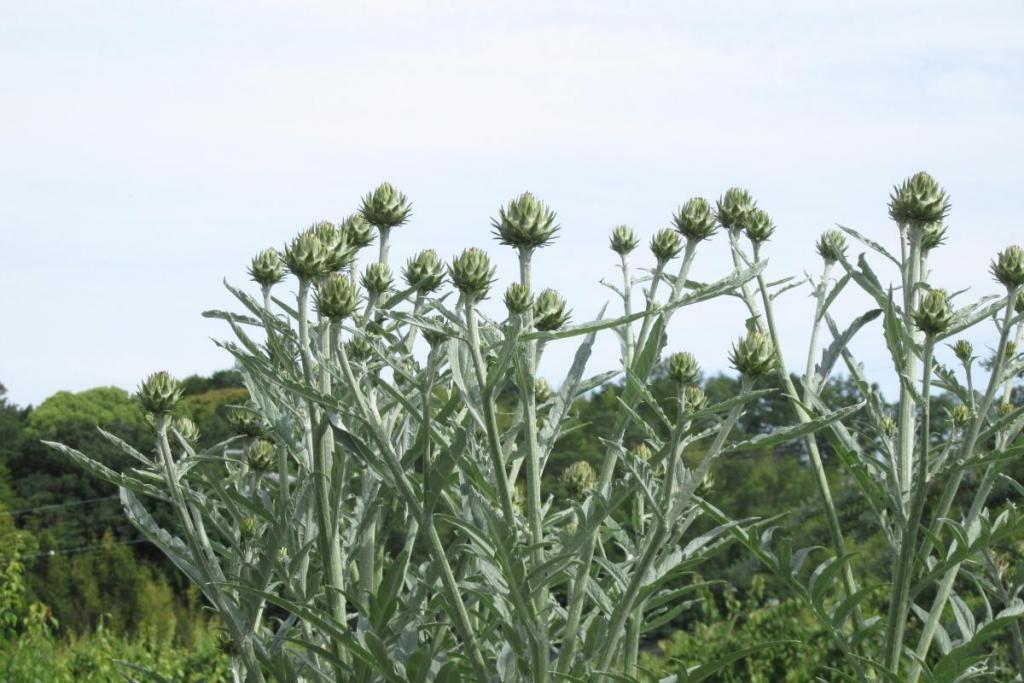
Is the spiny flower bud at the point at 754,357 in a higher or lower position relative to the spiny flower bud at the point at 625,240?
lower

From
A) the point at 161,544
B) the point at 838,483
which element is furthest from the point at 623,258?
the point at 838,483

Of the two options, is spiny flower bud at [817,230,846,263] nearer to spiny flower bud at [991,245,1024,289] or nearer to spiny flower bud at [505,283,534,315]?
spiny flower bud at [991,245,1024,289]

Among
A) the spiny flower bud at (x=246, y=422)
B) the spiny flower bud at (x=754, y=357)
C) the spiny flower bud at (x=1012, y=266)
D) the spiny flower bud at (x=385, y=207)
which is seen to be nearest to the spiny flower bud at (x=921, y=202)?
the spiny flower bud at (x=1012, y=266)

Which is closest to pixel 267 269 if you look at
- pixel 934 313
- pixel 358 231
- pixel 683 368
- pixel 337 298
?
pixel 358 231

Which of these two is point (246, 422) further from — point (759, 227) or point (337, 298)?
point (759, 227)

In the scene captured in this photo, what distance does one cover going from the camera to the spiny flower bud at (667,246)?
318cm

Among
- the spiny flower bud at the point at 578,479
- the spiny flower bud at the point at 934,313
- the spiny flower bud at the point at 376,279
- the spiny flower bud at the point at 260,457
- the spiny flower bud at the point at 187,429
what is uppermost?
the spiny flower bud at the point at 376,279

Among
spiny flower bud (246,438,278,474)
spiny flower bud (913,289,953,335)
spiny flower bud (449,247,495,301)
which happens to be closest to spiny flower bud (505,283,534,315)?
spiny flower bud (449,247,495,301)

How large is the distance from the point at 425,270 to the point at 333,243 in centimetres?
36

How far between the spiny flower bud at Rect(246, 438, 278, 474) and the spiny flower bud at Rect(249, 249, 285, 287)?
1.83ft

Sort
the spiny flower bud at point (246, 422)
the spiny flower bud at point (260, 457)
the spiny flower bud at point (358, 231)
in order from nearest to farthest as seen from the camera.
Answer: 1. the spiny flower bud at point (358, 231)
2. the spiny flower bud at point (246, 422)
3. the spiny flower bud at point (260, 457)

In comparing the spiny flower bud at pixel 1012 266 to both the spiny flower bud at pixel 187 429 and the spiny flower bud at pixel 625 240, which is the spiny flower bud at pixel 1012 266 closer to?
the spiny flower bud at pixel 625 240

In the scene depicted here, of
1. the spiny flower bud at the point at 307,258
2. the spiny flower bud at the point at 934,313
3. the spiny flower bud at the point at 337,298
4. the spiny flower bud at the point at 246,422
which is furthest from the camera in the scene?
the spiny flower bud at the point at 246,422

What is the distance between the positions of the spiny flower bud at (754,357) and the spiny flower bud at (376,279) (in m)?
0.82
